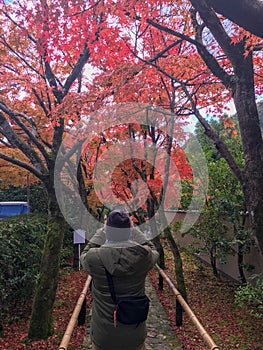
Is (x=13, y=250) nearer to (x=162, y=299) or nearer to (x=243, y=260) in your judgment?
(x=162, y=299)

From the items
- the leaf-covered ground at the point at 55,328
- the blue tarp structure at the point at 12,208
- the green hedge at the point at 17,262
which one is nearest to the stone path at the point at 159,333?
the leaf-covered ground at the point at 55,328

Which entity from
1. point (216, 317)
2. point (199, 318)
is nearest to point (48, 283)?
point (199, 318)

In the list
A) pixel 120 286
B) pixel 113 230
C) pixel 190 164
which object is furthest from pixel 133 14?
pixel 190 164

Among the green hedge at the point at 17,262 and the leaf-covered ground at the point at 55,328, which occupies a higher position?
the green hedge at the point at 17,262

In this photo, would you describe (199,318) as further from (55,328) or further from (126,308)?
(126,308)

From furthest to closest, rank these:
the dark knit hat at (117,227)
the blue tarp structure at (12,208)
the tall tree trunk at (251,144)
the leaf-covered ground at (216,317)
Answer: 1. the blue tarp structure at (12,208)
2. the leaf-covered ground at (216,317)
3. the tall tree trunk at (251,144)
4. the dark knit hat at (117,227)

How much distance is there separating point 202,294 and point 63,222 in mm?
4913

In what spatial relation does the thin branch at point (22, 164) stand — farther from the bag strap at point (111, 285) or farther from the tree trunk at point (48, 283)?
the bag strap at point (111, 285)

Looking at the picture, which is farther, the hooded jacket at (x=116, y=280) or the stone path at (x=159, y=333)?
the stone path at (x=159, y=333)

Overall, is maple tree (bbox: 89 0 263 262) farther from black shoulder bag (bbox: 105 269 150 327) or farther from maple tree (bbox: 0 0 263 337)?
black shoulder bag (bbox: 105 269 150 327)

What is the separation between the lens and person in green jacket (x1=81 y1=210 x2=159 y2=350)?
7.80 feet

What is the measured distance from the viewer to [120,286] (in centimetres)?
245

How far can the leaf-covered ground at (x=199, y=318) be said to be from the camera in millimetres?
4645

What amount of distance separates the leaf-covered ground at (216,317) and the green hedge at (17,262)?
2942 millimetres
